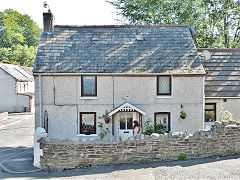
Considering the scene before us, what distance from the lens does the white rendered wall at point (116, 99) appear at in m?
19.3

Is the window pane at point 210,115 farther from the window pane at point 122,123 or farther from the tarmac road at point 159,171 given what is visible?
the tarmac road at point 159,171

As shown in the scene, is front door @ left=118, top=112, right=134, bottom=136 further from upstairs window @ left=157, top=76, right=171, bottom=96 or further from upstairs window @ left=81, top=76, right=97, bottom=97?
upstairs window @ left=157, top=76, right=171, bottom=96

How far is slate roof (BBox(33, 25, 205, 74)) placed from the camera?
1950 cm

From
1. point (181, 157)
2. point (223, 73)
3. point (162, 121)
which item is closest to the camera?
point (181, 157)

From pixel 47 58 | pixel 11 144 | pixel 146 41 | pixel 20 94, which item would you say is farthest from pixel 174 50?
pixel 20 94

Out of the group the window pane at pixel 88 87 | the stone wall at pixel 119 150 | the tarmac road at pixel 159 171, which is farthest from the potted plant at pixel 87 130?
the stone wall at pixel 119 150

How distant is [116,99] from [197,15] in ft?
Answer: 66.0

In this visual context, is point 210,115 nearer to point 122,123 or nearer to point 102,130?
point 122,123

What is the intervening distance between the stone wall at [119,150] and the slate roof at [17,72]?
31974mm

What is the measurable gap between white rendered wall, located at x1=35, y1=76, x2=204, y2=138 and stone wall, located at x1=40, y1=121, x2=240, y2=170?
5231 mm

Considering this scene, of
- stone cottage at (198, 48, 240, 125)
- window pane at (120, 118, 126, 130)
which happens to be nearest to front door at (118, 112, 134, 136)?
window pane at (120, 118, 126, 130)

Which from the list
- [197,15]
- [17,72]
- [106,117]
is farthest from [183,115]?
[17,72]

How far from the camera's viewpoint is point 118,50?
2088 centimetres

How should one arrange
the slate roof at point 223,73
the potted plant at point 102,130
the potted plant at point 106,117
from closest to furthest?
the potted plant at point 106,117 → the potted plant at point 102,130 → the slate roof at point 223,73
